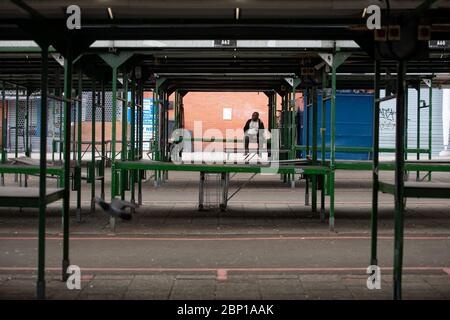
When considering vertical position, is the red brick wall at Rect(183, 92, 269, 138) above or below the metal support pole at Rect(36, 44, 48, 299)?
above

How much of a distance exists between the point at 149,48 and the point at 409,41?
542 centimetres

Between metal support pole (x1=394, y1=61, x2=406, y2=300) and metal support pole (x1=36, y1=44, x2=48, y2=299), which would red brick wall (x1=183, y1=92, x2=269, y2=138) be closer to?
metal support pole (x1=36, y1=44, x2=48, y2=299)

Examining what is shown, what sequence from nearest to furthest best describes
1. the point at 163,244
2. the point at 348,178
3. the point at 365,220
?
1. the point at 163,244
2. the point at 365,220
3. the point at 348,178

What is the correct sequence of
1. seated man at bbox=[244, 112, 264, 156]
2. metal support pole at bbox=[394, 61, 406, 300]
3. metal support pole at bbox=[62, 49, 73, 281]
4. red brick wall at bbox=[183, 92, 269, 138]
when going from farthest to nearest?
red brick wall at bbox=[183, 92, 269, 138], seated man at bbox=[244, 112, 264, 156], metal support pole at bbox=[62, 49, 73, 281], metal support pole at bbox=[394, 61, 406, 300]

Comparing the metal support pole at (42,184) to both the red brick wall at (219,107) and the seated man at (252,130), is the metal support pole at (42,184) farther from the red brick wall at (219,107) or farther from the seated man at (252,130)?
the red brick wall at (219,107)

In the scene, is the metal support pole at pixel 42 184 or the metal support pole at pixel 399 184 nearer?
the metal support pole at pixel 399 184

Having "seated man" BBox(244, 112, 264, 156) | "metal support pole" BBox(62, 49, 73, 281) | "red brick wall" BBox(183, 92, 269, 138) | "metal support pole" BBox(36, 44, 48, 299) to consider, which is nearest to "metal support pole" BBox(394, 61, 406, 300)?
"metal support pole" BBox(36, 44, 48, 299)

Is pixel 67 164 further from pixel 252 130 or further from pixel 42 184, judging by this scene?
pixel 252 130

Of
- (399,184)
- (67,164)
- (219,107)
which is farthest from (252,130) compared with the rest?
(219,107)

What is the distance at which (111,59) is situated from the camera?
9.80m

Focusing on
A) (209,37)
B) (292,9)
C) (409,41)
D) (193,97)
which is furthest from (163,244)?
(193,97)

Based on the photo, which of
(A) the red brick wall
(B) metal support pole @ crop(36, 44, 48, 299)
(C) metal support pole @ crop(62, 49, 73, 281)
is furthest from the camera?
(A) the red brick wall

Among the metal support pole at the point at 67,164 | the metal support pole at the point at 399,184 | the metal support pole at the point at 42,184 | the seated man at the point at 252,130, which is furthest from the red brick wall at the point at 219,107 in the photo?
the metal support pole at the point at 399,184

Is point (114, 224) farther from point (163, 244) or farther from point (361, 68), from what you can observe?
point (361, 68)
